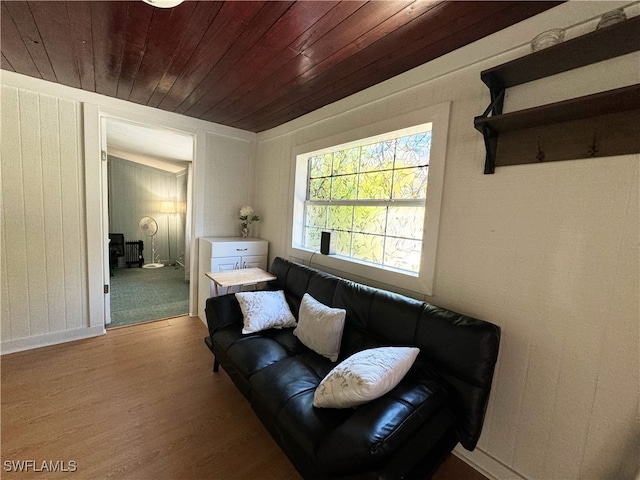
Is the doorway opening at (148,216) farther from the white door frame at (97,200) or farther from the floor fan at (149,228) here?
the white door frame at (97,200)

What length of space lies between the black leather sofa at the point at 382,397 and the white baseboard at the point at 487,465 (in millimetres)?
307

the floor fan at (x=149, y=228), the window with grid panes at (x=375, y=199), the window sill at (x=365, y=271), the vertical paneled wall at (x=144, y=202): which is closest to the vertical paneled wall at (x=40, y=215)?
the window sill at (x=365, y=271)

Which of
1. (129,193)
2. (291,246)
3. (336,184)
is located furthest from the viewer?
(129,193)

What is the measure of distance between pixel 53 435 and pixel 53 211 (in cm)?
182

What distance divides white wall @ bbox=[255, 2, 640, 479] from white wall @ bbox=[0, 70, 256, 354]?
9.58 ft

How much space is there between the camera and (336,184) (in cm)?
252

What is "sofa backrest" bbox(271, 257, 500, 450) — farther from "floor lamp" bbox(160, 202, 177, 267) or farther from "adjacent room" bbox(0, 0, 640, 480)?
"floor lamp" bbox(160, 202, 177, 267)

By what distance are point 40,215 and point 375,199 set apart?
9.53 feet

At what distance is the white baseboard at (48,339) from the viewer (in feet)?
7.42

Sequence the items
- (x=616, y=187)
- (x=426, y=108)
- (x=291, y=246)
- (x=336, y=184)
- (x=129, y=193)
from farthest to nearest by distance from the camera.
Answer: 1. (x=129, y=193)
2. (x=291, y=246)
3. (x=336, y=184)
4. (x=426, y=108)
5. (x=616, y=187)

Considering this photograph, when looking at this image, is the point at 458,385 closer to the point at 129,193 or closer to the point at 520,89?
the point at 520,89

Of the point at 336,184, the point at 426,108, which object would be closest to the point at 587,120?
the point at 426,108

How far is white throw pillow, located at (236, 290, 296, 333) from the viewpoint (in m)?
1.92
